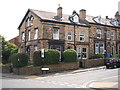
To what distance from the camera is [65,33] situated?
29.9 metres

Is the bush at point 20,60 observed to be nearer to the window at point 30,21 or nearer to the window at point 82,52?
the window at point 30,21

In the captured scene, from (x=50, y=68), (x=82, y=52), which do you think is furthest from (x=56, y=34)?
(x=50, y=68)

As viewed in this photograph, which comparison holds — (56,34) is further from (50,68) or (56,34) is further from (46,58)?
(50,68)

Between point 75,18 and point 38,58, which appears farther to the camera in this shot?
point 75,18

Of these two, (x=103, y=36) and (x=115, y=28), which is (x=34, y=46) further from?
(x=115, y=28)

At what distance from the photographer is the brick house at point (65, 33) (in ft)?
93.0

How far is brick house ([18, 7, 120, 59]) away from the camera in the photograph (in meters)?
28.3

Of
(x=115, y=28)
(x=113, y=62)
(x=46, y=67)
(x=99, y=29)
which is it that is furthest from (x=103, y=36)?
(x=46, y=67)

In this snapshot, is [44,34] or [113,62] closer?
[113,62]

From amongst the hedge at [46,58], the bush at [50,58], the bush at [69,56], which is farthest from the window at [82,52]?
the hedge at [46,58]

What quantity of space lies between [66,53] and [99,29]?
36.1 feet

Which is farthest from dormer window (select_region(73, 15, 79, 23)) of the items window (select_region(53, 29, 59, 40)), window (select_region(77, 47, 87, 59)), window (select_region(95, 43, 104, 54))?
window (select_region(95, 43, 104, 54))

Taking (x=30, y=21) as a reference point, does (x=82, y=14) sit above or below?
above

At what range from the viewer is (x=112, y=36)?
36.0 m
